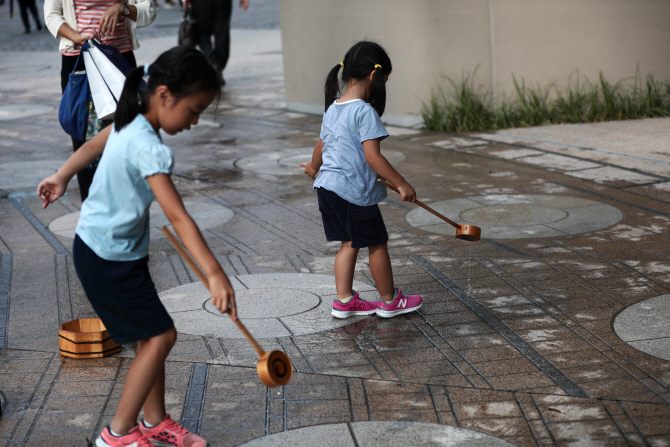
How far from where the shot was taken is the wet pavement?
2.97 m

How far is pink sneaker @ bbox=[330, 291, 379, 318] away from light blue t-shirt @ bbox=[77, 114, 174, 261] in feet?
4.83

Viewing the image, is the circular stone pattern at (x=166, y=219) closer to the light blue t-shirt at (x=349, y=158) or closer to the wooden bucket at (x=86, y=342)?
the wooden bucket at (x=86, y=342)

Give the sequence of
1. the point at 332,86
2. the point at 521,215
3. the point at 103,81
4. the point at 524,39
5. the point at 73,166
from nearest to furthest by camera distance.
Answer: the point at 73,166, the point at 332,86, the point at 103,81, the point at 521,215, the point at 524,39

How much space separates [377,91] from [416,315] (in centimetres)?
113

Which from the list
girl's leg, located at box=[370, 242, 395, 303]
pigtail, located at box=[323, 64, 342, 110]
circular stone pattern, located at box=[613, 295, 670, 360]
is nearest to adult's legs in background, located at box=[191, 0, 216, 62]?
pigtail, located at box=[323, 64, 342, 110]

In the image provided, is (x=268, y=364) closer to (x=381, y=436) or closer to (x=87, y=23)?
(x=381, y=436)

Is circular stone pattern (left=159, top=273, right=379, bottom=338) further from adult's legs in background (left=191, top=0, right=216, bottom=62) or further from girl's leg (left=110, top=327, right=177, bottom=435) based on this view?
adult's legs in background (left=191, top=0, right=216, bottom=62)

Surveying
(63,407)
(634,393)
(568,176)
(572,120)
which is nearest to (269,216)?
(568,176)

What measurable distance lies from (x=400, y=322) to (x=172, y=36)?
18.5 m

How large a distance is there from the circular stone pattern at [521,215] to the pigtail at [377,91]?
170cm

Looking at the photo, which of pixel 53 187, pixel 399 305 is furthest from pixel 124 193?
pixel 399 305

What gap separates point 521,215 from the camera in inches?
222

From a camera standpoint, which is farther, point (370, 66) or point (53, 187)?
point (370, 66)

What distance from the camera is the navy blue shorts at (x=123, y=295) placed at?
265 centimetres
